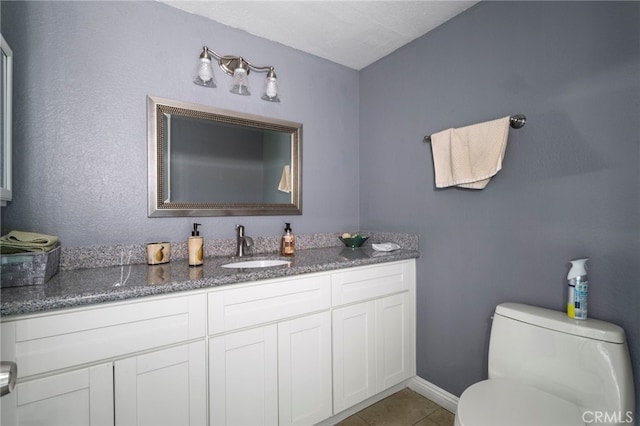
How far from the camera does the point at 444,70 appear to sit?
173 centimetres

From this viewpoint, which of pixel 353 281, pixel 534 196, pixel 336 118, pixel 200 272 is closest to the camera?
pixel 200 272

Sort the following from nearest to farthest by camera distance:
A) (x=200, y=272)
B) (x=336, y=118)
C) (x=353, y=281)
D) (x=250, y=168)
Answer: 1. (x=200, y=272)
2. (x=353, y=281)
3. (x=250, y=168)
4. (x=336, y=118)

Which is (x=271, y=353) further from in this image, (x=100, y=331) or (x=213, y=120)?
(x=213, y=120)

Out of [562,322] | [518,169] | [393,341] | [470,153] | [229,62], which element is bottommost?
[393,341]

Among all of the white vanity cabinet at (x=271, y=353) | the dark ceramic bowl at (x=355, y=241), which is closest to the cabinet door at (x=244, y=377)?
the white vanity cabinet at (x=271, y=353)

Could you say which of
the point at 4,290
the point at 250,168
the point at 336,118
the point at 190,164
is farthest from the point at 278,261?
the point at 336,118

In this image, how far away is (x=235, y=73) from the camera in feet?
5.47

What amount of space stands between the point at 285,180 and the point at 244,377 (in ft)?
3.91

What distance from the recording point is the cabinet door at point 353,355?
149 centimetres

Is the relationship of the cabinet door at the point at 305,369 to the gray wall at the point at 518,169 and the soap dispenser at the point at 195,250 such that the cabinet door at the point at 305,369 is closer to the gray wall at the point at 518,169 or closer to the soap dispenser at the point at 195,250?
the soap dispenser at the point at 195,250

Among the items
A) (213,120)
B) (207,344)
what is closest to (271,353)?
(207,344)

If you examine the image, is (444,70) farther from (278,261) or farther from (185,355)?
(185,355)

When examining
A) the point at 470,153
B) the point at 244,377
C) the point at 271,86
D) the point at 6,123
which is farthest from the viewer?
the point at 271,86

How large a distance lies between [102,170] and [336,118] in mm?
1530
